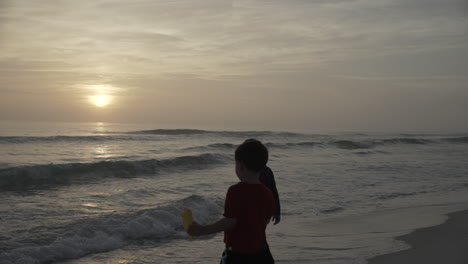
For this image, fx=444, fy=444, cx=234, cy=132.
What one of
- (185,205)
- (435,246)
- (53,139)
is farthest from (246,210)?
(53,139)

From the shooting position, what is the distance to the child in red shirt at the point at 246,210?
279 cm

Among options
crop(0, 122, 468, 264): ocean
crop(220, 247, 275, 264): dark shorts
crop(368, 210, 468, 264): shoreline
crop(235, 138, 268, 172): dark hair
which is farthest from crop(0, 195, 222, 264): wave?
crop(235, 138, 268, 172): dark hair

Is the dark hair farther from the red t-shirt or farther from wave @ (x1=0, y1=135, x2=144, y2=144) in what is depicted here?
wave @ (x1=0, y1=135, x2=144, y2=144)

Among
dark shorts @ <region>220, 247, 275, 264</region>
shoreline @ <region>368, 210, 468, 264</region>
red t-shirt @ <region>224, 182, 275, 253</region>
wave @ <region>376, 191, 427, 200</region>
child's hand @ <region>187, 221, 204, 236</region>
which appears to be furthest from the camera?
wave @ <region>376, 191, 427, 200</region>

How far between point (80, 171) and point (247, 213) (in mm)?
13212

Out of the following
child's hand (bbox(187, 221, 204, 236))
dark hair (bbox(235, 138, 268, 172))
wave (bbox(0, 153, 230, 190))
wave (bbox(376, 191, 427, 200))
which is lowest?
wave (bbox(376, 191, 427, 200))

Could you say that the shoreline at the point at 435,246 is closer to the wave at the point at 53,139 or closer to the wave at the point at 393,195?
the wave at the point at 393,195

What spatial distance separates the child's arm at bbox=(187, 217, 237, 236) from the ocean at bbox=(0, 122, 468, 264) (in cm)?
320

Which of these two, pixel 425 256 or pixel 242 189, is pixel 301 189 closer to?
pixel 425 256

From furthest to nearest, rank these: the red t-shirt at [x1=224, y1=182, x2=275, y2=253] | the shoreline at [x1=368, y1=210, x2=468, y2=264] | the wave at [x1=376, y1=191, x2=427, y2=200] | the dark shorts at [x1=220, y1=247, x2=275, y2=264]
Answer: the wave at [x1=376, y1=191, x2=427, y2=200]
the shoreline at [x1=368, y1=210, x2=468, y2=264]
the dark shorts at [x1=220, y1=247, x2=275, y2=264]
the red t-shirt at [x1=224, y1=182, x2=275, y2=253]

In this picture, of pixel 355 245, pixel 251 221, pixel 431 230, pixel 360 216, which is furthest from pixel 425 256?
pixel 251 221

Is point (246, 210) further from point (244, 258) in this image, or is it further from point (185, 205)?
point (185, 205)

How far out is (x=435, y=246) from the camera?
638 centimetres

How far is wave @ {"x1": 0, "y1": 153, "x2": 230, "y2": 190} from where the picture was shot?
1277cm
